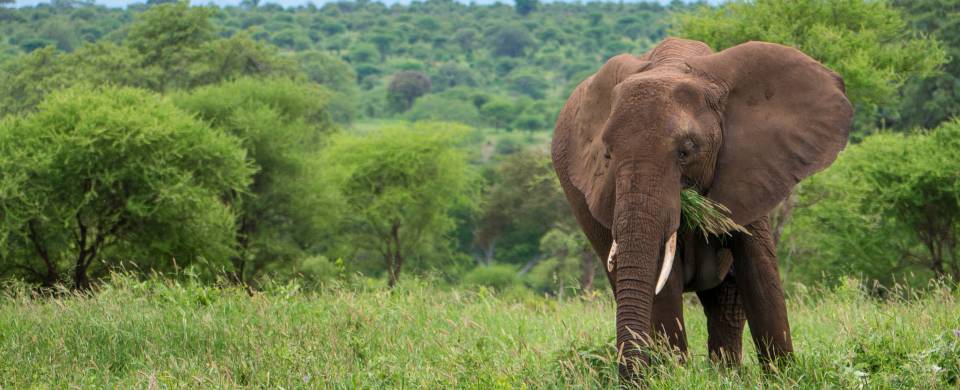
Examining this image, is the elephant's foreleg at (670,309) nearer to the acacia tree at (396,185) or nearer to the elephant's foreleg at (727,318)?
the elephant's foreleg at (727,318)

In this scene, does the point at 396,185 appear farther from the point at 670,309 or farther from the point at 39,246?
the point at 670,309

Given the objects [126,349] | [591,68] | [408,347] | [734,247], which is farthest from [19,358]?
[591,68]

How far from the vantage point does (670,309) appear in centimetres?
743

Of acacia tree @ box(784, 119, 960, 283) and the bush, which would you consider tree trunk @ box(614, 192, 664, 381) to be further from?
the bush

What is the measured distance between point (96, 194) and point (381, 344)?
17.6 m

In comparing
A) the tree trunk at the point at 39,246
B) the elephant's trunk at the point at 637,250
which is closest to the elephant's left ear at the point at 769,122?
the elephant's trunk at the point at 637,250

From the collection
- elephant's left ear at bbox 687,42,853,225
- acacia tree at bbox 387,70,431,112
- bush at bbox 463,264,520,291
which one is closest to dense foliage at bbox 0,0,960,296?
bush at bbox 463,264,520,291

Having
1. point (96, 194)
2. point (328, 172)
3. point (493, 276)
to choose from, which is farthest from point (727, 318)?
point (493, 276)

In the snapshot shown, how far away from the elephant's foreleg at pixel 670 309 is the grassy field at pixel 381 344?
319 mm

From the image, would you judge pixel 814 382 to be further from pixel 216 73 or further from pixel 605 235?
pixel 216 73

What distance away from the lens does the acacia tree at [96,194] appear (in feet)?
82.1

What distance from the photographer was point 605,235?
26.2ft

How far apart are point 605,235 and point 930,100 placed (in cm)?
4371

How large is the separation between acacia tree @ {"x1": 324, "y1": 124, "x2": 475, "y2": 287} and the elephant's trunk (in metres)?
43.3
